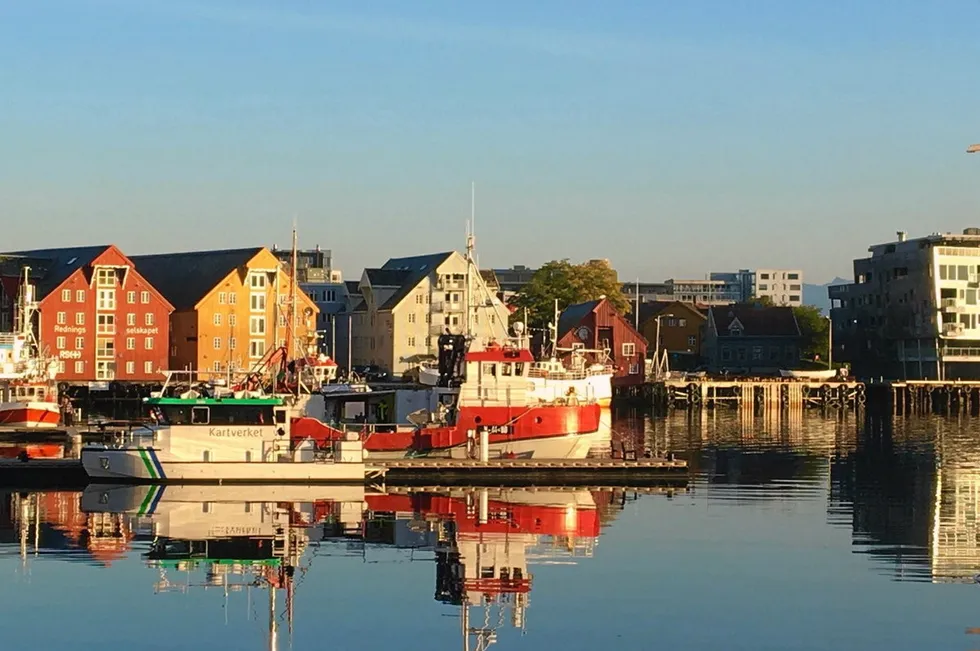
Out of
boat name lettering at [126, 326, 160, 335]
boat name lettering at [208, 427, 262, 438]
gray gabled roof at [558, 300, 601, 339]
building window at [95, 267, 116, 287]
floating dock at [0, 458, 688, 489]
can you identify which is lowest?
floating dock at [0, 458, 688, 489]

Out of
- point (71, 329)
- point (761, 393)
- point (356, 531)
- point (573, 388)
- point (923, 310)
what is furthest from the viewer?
point (923, 310)

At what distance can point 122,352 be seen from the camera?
353 feet

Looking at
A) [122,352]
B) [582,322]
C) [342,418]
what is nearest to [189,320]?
[122,352]

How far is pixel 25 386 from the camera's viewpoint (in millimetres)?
75750

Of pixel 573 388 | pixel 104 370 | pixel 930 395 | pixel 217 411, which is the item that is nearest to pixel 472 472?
pixel 217 411

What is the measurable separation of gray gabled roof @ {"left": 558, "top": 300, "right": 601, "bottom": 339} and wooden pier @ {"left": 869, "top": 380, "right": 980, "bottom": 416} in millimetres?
19954

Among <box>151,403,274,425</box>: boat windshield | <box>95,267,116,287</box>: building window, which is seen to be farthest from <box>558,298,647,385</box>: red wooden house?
<box>151,403,274,425</box>: boat windshield

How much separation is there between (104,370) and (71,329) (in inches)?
126

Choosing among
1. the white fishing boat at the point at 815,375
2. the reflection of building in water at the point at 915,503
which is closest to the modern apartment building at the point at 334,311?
the white fishing boat at the point at 815,375

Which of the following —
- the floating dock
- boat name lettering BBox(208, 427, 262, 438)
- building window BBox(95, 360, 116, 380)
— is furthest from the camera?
building window BBox(95, 360, 116, 380)

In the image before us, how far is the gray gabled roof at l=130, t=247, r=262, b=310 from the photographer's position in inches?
4459

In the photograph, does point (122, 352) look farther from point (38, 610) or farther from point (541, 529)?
point (38, 610)

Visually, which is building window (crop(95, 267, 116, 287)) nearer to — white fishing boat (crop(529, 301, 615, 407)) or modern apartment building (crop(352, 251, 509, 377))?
modern apartment building (crop(352, 251, 509, 377))

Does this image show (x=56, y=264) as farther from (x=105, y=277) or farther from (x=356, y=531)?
(x=356, y=531)
